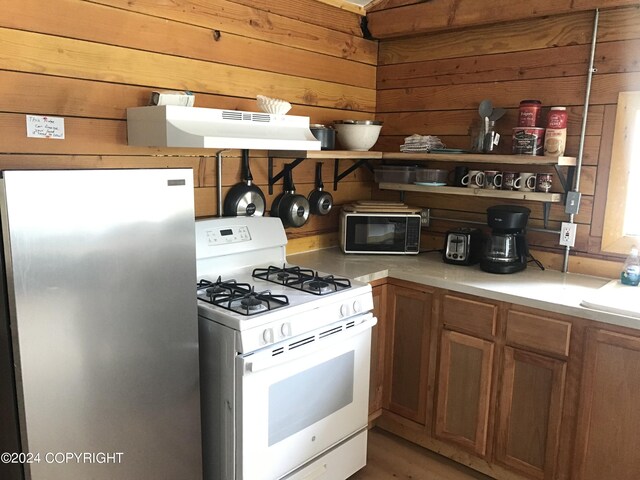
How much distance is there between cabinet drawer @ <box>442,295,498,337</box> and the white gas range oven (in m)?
0.38

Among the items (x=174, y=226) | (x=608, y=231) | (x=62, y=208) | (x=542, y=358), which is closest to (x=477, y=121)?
(x=608, y=231)

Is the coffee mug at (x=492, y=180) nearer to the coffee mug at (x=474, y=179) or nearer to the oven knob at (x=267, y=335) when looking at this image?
the coffee mug at (x=474, y=179)

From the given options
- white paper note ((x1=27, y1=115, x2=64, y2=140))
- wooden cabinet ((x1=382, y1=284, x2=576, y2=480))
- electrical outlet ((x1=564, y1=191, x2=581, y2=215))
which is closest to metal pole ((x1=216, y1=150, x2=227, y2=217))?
white paper note ((x1=27, y1=115, x2=64, y2=140))

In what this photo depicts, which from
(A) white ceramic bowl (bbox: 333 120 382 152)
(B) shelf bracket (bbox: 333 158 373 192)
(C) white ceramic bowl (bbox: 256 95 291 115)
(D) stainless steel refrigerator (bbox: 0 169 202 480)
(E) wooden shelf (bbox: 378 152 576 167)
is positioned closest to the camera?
(D) stainless steel refrigerator (bbox: 0 169 202 480)

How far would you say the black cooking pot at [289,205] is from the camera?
2.67 metres

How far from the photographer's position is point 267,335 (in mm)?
1824

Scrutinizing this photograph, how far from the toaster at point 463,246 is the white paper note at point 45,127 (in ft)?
5.89

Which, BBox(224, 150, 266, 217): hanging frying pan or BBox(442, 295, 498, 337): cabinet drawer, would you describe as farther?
BBox(224, 150, 266, 217): hanging frying pan

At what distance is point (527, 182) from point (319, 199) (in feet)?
3.36

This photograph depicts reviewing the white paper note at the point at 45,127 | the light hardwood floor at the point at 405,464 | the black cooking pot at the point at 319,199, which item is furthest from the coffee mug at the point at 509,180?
the white paper note at the point at 45,127

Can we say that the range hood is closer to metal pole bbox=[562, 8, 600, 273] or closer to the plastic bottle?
metal pole bbox=[562, 8, 600, 273]

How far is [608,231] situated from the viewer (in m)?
2.45

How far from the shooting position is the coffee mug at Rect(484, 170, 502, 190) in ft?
8.73

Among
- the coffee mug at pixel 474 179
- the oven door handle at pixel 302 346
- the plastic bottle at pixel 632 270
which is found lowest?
the oven door handle at pixel 302 346
